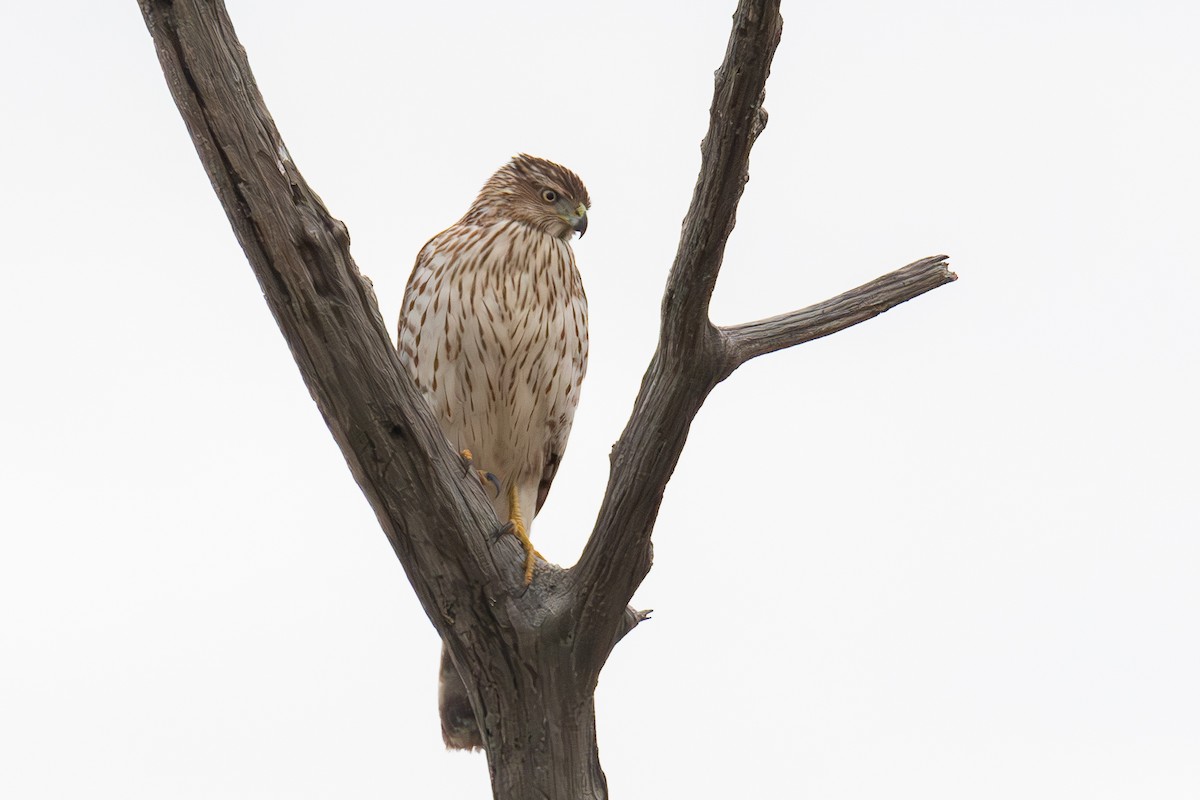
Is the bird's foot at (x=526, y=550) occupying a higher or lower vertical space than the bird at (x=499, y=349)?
lower

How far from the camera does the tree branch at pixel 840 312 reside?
392 centimetres

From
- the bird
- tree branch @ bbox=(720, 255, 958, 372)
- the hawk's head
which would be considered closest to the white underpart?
the bird

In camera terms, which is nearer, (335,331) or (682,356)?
(682,356)

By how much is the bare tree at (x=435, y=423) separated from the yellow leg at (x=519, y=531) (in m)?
0.04

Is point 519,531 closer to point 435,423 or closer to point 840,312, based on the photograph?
point 435,423

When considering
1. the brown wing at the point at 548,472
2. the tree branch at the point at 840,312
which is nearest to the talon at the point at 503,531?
the tree branch at the point at 840,312

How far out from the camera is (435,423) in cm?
414

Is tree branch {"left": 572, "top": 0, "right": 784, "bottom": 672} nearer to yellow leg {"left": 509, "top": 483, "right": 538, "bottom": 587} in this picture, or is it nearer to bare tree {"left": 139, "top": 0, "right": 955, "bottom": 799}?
bare tree {"left": 139, "top": 0, "right": 955, "bottom": 799}

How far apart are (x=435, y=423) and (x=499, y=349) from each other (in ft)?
3.81

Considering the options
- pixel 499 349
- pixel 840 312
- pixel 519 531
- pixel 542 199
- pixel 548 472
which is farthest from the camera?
pixel 542 199

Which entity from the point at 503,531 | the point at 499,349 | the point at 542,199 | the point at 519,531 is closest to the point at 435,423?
the point at 503,531

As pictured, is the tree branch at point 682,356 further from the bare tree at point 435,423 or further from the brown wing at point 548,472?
the brown wing at point 548,472

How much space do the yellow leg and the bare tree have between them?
0.14 feet

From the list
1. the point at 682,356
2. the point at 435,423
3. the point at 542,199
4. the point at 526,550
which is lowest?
the point at 526,550
